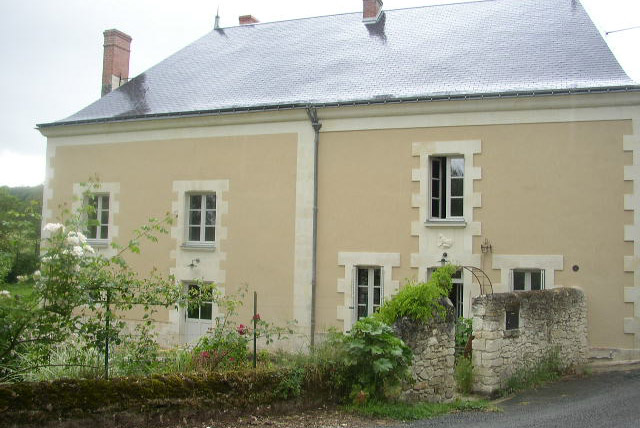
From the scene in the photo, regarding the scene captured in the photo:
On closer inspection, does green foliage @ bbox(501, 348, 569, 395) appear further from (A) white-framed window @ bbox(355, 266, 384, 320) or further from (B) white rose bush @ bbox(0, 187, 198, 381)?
(B) white rose bush @ bbox(0, 187, 198, 381)

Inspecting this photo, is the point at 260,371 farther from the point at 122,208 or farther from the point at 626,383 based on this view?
the point at 122,208

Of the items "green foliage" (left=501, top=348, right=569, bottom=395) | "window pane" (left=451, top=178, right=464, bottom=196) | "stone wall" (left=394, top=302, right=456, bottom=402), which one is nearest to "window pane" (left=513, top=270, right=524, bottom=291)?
"green foliage" (left=501, top=348, right=569, bottom=395)

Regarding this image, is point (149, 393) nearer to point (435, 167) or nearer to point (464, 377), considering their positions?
point (464, 377)

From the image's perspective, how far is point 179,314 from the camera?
47.1 feet

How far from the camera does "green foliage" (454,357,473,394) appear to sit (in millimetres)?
9273

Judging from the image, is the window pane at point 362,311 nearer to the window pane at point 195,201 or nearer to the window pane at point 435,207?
the window pane at point 435,207

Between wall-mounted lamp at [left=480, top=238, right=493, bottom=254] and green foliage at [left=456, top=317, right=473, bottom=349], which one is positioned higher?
wall-mounted lamp at [left=480, top=238, right=493, bottom=254]

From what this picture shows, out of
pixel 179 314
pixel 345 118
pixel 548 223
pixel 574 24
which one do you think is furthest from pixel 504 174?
pixel 179 314

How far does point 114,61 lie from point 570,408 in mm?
A: 14943

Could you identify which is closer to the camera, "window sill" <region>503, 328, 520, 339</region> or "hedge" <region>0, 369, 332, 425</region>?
"hedge" <region>0, 369, 332, 425</region>

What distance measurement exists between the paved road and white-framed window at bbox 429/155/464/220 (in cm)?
380

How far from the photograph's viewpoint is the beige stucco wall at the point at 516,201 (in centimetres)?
1150

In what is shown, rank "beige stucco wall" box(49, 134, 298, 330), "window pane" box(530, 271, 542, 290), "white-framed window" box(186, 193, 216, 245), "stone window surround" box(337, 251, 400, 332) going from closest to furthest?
"window pane" box(530, 271, 542, 290)
"stone window surround" box(337, 251, 400, 332)
"beige stucco wall" box(49, 134, 298, 330)
"white-framed window" box(186, 193, 216, 245)

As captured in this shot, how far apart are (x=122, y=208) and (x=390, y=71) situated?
683cm
